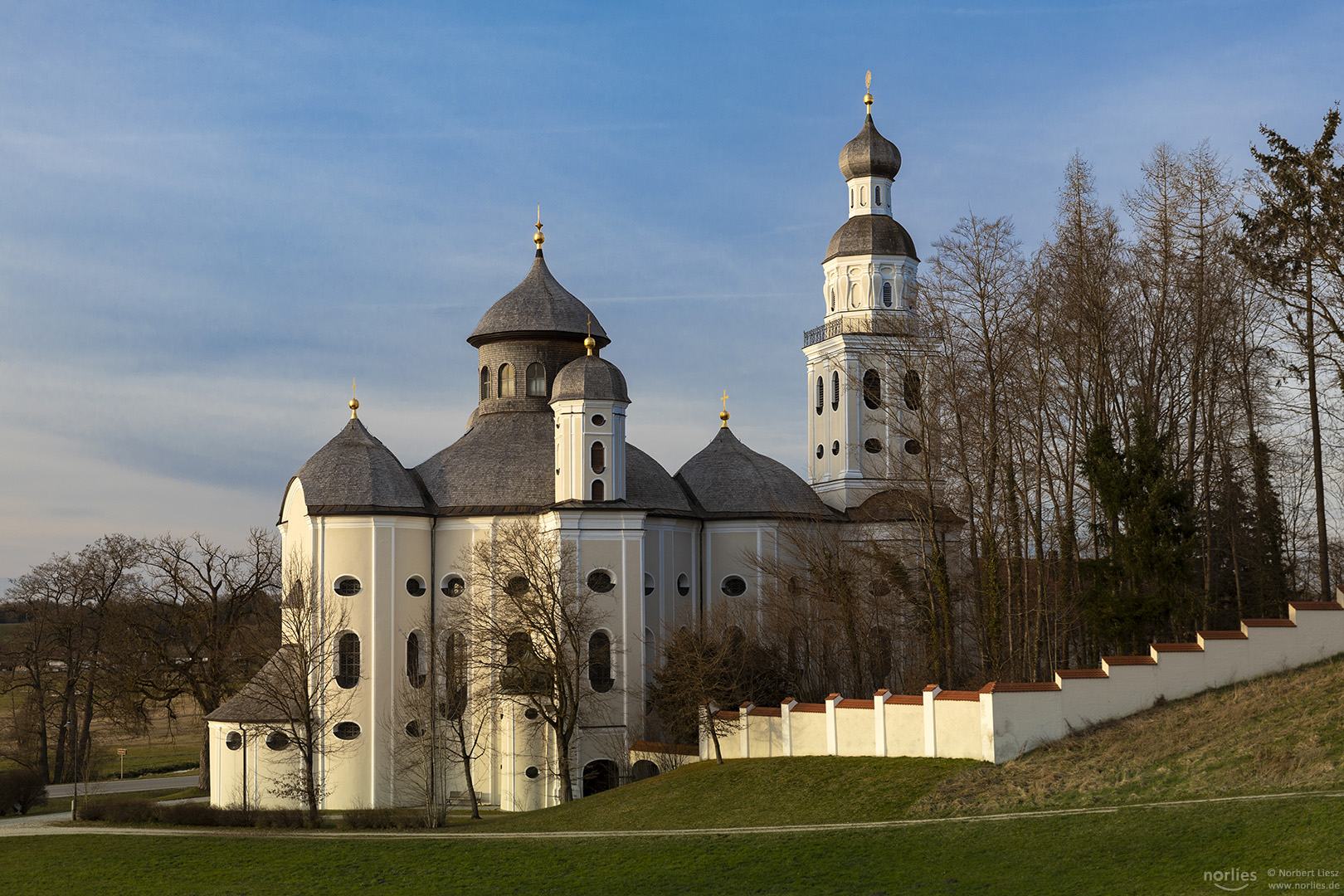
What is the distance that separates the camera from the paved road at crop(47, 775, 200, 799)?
5088cm

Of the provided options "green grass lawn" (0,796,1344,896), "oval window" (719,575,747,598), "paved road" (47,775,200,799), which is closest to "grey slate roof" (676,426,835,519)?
"oval window" (719,575,747,598)

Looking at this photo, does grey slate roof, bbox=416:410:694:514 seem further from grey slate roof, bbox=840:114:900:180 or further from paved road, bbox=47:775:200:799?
paved road, bbox=47:775:200:799

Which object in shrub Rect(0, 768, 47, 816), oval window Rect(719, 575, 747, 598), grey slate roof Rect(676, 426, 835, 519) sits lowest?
shrub Rect(0, 768, 47, 816)

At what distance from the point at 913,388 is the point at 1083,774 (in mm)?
15152

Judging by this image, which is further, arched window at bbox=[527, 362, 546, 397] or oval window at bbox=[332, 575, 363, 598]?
arched window at bbox=[527, 362, 546, 397]

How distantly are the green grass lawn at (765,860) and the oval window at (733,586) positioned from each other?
19723mm

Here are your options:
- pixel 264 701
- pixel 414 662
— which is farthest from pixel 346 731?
pixel 414 662

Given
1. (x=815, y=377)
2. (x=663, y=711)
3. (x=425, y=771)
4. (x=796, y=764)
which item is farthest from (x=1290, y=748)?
(x=815, y=377)

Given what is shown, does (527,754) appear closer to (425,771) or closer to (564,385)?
(425,771)

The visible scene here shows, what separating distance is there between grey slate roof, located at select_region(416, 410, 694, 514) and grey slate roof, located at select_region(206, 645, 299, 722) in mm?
7438

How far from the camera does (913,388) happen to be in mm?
38312

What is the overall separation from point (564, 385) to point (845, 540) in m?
11.5

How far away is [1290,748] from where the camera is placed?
22812 millimetres

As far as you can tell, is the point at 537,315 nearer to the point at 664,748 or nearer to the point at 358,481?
the point at 358,481
